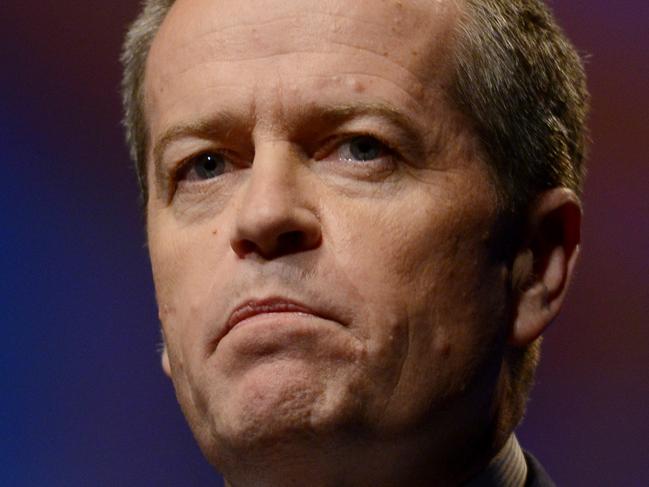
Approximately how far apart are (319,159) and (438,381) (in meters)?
0.40

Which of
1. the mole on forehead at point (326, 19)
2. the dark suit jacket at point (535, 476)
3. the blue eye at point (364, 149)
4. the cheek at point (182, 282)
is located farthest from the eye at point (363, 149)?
the dark suit jacket at point (535, 476)

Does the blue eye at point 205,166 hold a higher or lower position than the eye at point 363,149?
lower

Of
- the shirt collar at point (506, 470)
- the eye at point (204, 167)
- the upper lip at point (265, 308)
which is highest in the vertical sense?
the eye at point (204, 167)

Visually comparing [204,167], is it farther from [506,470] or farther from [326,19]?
[506,470]

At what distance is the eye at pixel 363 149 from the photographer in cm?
187

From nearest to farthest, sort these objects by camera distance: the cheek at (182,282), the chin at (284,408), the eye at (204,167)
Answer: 1. the chin at (284,408)
2. the cheek at (182,282)
3. the eye at (204,167)

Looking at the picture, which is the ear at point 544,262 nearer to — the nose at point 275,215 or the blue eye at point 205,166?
the nose at point 275,215

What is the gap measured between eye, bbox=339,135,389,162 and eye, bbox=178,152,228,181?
0.69 feet

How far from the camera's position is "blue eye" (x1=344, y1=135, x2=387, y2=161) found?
187 centimetres

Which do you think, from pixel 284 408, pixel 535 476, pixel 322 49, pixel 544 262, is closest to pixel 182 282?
pixel 284 408

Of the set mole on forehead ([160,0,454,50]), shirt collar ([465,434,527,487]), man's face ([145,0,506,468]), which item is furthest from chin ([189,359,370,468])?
mole on forehead ([160,0,454,50])

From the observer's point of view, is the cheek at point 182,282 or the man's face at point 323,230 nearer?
the man's face at point 323,230

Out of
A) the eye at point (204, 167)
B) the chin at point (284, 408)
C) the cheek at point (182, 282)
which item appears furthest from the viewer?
the eye at point (204, 167)

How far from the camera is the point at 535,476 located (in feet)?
7.13
